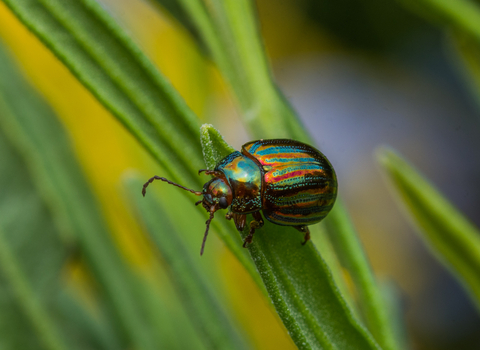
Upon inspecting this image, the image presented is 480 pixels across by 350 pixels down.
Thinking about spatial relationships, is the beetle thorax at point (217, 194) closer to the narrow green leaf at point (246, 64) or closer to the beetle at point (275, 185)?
the beetle at point (275, 185)

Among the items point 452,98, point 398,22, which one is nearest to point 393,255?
point 452,98

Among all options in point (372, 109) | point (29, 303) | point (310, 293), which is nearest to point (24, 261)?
point (29, 303)

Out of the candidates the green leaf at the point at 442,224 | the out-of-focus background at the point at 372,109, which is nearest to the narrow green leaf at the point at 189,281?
the green leaf at the point at 442,224

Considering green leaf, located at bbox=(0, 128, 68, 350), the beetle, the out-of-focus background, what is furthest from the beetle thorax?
the out-of-focus background

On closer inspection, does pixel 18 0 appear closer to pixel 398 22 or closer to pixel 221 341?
pixel 221 341

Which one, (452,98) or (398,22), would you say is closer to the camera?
(398,22)

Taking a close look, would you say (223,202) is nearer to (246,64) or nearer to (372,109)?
(246,64)

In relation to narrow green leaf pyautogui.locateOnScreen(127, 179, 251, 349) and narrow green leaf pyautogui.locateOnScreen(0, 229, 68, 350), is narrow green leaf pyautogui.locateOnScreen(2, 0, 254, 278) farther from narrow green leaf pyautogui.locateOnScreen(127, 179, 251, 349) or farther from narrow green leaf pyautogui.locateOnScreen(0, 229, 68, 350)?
narrow green leaf pyautogui.locateOnScreen(0, 229, 68, 350)
